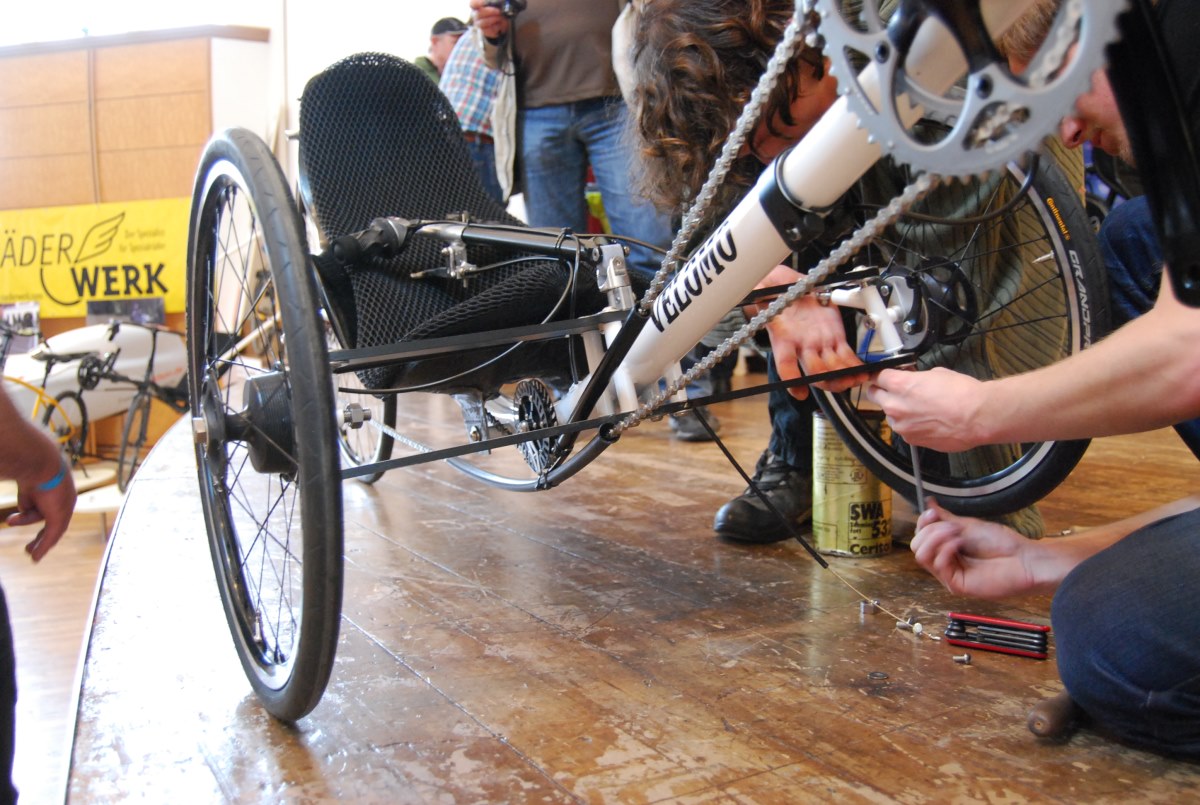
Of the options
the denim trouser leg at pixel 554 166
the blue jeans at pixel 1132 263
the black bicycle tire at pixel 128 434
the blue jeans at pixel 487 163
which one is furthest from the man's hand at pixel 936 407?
the black bicycle tire at pixel 128 434

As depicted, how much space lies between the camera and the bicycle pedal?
3.53ft

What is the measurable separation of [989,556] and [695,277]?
1.36ft

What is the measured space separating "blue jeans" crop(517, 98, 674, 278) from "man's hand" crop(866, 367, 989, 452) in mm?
1265

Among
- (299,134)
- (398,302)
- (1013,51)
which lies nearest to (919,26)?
(1013,51)

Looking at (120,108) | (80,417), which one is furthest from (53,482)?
(120,108)

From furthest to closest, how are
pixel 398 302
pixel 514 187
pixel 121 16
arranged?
pixel 121 16 → pixel 514 187 → pixel 398 302

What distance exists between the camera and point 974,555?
3.46 ft

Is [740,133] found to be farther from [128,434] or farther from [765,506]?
[128,434]

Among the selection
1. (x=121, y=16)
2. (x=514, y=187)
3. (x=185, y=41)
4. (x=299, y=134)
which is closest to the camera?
(x=299, y=134)

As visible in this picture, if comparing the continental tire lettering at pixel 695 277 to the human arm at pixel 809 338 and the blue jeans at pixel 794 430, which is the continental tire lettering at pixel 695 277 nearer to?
the human arm at pixel 809 338

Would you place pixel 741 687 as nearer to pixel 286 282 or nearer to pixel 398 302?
pixel 286 282

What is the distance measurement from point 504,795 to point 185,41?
6.61 metres

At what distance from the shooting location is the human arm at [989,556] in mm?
1025

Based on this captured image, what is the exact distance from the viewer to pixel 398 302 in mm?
1470
